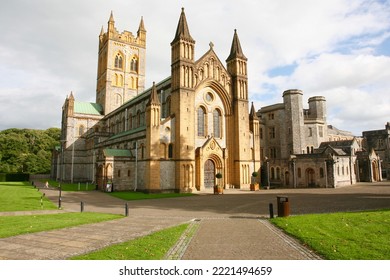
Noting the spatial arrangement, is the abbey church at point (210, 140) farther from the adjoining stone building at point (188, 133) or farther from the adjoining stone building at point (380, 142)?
the adjoining stone building at point (380, 142)

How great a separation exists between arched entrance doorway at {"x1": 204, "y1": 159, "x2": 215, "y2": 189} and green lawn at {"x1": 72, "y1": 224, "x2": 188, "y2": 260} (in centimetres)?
2777

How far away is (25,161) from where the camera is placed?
7981 cm

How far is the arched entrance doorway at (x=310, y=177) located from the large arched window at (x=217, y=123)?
16.4 meters

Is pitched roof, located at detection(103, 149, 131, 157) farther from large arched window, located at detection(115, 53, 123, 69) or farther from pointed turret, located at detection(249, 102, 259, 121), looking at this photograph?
large arched window, located at detection(115, 53, 123, 69)

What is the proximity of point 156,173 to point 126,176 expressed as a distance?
7057 mm

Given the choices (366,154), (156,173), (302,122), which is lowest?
(156,173)

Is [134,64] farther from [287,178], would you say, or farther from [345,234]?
[345,234]

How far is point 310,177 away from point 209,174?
1762 cm

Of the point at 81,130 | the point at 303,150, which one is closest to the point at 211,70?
the point at 303,150

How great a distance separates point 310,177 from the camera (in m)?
43.6

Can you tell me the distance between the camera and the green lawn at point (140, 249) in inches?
314

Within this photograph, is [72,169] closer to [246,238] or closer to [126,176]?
[126,176]

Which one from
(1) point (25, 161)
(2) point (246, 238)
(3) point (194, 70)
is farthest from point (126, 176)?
(1) point (25, 161)

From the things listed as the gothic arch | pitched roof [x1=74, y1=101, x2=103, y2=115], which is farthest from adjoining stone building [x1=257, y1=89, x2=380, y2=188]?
pitched roof [x1=74, y1=101, x2=103, y2=115]
